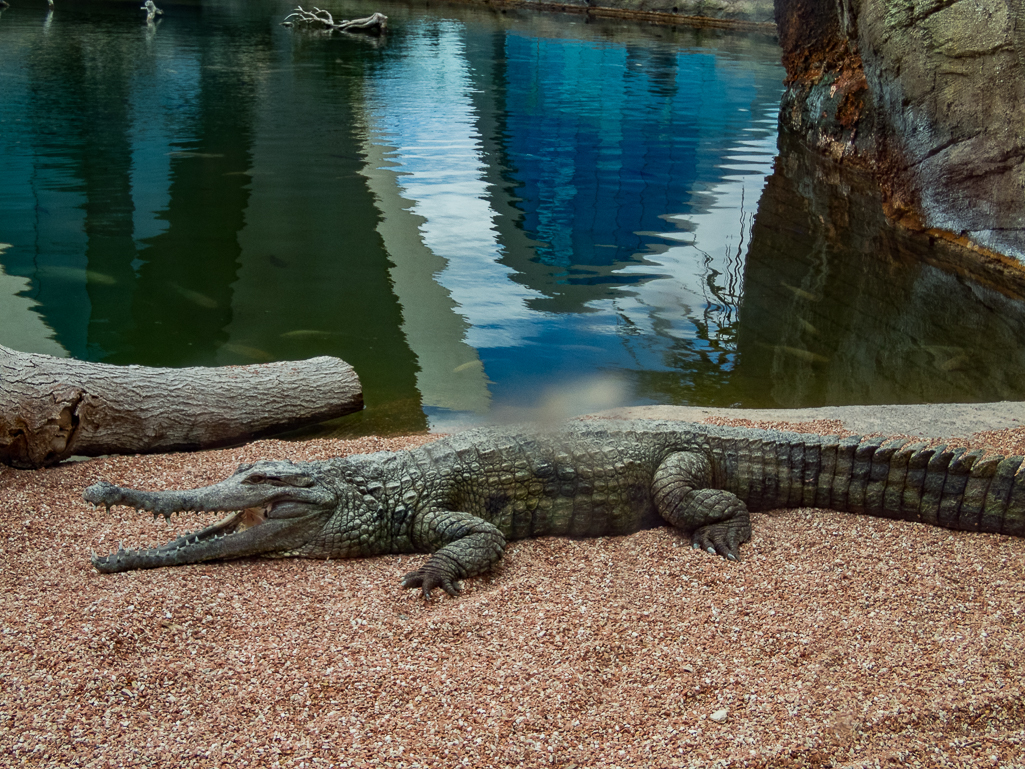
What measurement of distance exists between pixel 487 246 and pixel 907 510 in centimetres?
671

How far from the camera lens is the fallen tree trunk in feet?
16.3

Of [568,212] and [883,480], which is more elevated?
[568,212]

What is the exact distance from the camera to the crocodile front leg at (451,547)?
372 centimetres

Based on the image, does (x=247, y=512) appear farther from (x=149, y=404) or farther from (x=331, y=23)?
(x=331, y=23)

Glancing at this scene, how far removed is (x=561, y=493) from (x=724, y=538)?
829 mm

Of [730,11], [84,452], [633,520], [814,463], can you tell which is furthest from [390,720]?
[730,11]

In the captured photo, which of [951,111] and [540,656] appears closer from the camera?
Result: [540,656]

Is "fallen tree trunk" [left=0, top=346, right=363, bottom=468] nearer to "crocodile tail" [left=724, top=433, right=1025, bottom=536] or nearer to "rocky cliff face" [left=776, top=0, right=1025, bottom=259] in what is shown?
"crocodile tail" [left=724, top=433, right=1025, bottom=536]

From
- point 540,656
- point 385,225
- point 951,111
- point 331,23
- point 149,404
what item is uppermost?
point 331,23

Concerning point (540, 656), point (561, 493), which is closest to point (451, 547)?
point (561, 493)

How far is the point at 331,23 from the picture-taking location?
106 feet

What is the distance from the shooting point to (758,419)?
604 cm

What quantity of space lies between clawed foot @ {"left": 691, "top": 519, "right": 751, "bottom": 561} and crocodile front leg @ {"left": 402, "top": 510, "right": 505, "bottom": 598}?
0.99 m

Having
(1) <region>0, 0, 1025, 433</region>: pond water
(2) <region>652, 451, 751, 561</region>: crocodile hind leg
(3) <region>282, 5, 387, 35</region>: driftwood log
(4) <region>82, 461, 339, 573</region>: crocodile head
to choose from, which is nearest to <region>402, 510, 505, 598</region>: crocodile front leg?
(4) <region>82, 461, 339, 573</region>: crocodile head
